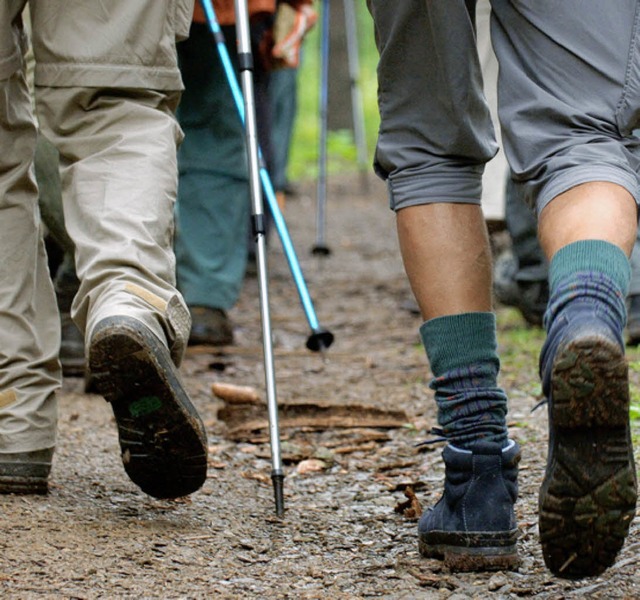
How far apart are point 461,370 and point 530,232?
9.32 ft

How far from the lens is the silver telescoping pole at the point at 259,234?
8.23 ft

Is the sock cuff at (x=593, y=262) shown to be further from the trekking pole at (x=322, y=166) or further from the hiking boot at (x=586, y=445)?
the trekking pole at (x=322, y=166)

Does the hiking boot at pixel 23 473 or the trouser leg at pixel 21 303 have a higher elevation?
the trouser leg at pixel 21 303

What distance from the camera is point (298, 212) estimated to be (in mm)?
11250

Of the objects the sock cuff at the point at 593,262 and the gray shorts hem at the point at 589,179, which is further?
the gray shorts hem at the point at 589,179

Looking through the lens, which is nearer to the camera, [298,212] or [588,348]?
[588,348]

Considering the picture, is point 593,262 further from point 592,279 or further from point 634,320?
point 634,320

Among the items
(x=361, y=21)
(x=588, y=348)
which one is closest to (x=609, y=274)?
(x=588, y=348)

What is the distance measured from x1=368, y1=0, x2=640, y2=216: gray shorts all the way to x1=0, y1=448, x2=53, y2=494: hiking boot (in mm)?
989

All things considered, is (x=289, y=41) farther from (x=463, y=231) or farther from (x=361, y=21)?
(x=361, y=21)

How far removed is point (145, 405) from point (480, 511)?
0.65 meters

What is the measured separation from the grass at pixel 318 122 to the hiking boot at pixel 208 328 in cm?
682

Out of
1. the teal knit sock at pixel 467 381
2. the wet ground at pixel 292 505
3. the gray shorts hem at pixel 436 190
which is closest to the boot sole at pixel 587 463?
the wet ground at pixel 292 505

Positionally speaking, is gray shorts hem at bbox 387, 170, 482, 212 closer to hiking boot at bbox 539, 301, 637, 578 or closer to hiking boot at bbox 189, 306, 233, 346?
hiking boot at bbox 539, 301, 637, 578
